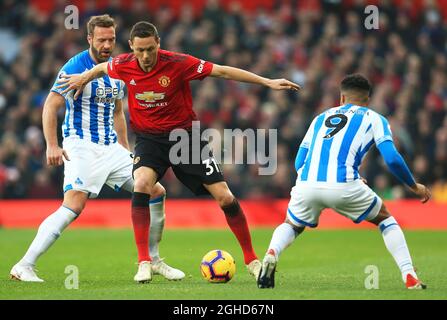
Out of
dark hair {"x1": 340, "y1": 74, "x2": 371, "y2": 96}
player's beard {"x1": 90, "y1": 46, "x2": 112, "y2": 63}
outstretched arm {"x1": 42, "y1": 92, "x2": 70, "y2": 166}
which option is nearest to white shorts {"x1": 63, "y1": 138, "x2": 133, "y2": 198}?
outstretched arm {"x1": 42, "y1": 92, "x2": 70, "y2": 166}

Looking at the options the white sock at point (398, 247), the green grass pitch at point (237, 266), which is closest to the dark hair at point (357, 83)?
the white sock at point (398, 247)

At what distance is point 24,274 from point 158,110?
6.42ft

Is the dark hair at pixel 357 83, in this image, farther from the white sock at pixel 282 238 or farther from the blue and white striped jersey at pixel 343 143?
the white sock at pixel 282 238

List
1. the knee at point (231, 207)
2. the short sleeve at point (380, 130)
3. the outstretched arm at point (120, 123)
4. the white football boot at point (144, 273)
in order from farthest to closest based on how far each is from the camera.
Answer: the outstretched arm at point (120, 123), the knee at point (231, 207), the white football boot at point (144, 273), the short sleeve at point (380, 130)

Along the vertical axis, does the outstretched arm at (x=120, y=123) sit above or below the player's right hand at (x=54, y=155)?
above

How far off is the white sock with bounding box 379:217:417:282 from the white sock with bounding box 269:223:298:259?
784mm

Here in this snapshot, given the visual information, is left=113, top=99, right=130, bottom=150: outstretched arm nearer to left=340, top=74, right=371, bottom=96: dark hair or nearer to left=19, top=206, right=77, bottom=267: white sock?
left=19, top=206, right=77, bottom=267: white sock

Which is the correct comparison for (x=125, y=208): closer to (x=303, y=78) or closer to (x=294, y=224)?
(x=303, y=78)

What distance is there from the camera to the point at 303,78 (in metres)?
20.0

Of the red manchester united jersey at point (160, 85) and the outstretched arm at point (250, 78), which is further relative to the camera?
the red manchester united jersey at point (160, 85)

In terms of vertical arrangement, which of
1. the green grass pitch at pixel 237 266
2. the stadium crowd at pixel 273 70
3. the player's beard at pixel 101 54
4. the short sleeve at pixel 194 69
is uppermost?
the stadium crowd at pixel 273 70

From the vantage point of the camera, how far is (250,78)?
8.05 metres

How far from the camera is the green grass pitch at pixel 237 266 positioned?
23.6 ft

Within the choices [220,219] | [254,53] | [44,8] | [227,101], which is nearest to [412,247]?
[220,219]
